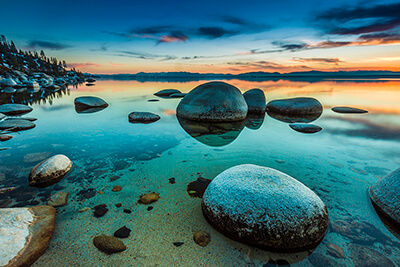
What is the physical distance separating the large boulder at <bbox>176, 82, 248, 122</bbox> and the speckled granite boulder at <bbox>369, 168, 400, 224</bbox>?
6074 mm

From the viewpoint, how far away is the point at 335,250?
2.30 meters

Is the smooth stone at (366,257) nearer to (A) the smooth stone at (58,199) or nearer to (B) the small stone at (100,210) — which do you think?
(B) the small stone at (100,210)

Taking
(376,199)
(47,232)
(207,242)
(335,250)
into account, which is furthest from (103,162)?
(376,199)

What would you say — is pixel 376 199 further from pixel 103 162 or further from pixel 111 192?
pixel 103 162

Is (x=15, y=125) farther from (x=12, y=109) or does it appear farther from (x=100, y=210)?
(x=100, y=210)

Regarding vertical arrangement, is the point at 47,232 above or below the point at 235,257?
above

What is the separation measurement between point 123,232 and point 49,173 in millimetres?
2324

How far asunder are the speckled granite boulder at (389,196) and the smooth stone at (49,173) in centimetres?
571

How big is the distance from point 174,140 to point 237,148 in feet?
6.78

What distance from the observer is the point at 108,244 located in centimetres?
234

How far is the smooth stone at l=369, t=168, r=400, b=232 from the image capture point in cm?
280

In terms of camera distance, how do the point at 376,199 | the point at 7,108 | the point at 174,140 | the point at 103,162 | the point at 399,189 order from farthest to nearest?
the point at 7,108 → the point at 174,140 → the point at 103,162 → the point at 376,199 → the point at 399,189

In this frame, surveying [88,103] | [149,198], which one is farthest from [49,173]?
[88,103]

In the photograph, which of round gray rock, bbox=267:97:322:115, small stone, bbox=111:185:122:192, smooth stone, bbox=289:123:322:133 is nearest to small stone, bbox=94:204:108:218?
small stone, bbox=111:185:122:192
